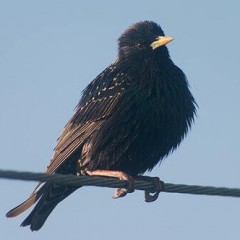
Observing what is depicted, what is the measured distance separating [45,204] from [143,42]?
5.61ft

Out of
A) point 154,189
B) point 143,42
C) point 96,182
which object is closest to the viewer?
point 96,182

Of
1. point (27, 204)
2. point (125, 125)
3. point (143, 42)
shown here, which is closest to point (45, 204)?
point (27, 204)

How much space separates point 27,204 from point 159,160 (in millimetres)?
1227

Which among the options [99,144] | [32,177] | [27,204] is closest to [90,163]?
[99,144]

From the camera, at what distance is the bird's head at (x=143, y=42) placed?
22.4ft

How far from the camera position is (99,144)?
6.35 m

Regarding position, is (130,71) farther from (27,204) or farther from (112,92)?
(27,204)

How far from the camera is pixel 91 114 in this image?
6.68 meters

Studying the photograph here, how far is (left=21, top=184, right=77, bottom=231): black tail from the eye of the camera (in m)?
6.48

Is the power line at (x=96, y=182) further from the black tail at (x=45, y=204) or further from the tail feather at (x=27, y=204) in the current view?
the black tail at (x=45, y=204)

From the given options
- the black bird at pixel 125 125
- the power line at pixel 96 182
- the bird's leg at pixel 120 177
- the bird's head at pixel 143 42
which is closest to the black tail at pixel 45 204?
the black bird at pixel 125 125

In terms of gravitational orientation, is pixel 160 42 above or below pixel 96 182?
above

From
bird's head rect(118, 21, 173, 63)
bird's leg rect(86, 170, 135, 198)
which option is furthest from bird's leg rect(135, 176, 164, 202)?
bird's head rect(118, 21, 173, 63)

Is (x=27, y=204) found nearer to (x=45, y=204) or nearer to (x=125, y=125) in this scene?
(x=45, y=204)
